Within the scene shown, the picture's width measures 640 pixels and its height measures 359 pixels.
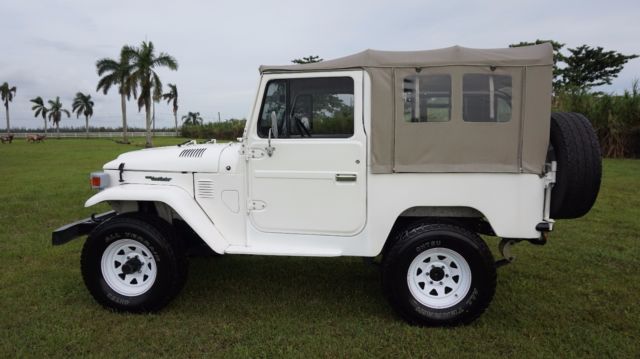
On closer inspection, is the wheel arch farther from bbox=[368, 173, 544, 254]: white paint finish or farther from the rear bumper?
the rear bumper

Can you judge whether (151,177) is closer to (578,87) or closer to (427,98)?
(427,98)

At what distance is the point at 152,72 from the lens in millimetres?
40125

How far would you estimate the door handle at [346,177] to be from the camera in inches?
152

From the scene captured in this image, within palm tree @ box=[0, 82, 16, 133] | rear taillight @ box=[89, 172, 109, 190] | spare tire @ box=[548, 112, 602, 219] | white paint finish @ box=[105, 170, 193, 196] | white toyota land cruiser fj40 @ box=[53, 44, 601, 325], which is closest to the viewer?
spare tire @ box=[548, 112, 602, 219]

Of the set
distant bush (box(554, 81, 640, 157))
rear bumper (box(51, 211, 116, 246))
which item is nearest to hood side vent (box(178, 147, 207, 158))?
rear bumper (box(51, 211, 116, 246))

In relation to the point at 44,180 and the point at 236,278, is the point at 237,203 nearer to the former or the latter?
the point at 236,278

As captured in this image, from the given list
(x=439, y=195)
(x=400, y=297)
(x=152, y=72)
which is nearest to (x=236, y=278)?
(x=400, y=297)

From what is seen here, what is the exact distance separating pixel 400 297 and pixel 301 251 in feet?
3.12

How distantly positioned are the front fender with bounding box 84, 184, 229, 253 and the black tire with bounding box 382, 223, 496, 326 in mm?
1552

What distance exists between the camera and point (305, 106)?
13.7 ft

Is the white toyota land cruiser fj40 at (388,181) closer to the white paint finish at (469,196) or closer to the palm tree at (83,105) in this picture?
the white paint finish at (469,196)

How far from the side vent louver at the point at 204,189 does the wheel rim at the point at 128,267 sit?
71cm

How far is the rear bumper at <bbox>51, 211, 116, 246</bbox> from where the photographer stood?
4.14 metres

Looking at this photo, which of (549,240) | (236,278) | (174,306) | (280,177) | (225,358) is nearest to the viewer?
(225,358)
